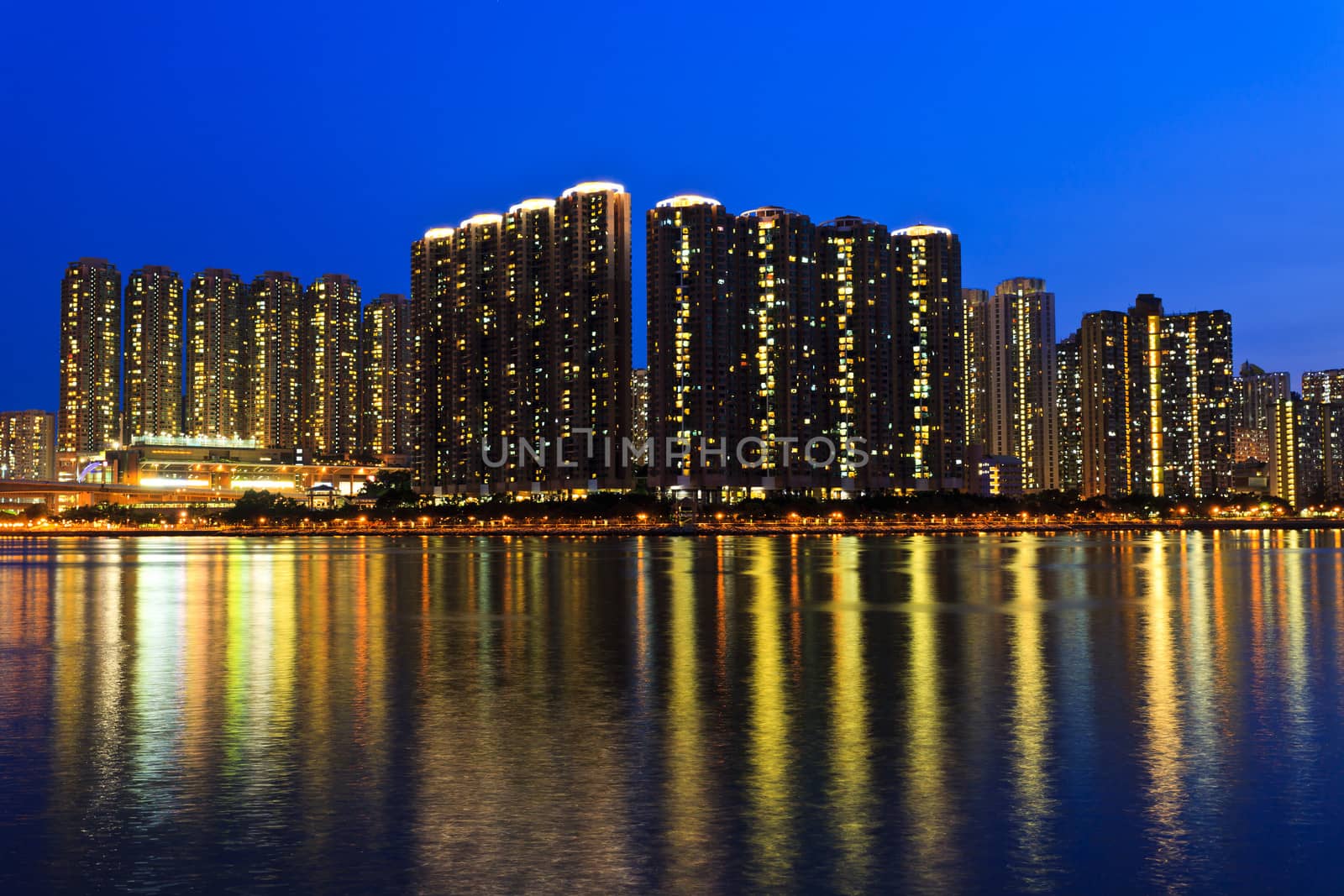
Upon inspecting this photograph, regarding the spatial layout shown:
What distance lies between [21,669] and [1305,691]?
81.7ft

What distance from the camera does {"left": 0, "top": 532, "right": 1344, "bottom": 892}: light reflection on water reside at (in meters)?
11.8

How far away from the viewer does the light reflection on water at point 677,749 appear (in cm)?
1179

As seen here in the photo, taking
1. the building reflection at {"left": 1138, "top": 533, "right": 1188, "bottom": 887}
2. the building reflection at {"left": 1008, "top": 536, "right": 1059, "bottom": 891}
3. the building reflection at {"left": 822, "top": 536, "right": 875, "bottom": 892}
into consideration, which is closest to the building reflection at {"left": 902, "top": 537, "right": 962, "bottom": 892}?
the building reflection at {"left": 822, "top": 536, "right": 875, "bottom": 892}

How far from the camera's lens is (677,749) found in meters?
17.2

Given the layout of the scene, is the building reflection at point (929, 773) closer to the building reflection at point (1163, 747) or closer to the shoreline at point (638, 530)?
the building reflection at point (1163, 747)

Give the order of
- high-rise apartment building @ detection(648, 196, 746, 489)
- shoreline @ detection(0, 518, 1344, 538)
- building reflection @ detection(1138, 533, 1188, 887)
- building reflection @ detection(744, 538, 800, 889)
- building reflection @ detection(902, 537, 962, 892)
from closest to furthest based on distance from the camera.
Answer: building reflection @ detection(902, 537, 962, 892) → building reflection @ detection(744, 538, 800, 889) → building reflection @ detection(1138, 533, 1188, 887) → shoreline @ detection(0, 518, 1344, 538) → high-rise apartment building @ detection(648, 196, 746, 489)

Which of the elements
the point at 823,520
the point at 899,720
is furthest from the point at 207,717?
the point at 823,520

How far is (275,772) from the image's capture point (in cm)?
1572

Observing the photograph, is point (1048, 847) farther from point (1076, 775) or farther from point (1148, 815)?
point (1076, 775)

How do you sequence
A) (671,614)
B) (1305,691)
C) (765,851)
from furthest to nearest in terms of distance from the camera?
(671,614), (1305,691), (765,851)

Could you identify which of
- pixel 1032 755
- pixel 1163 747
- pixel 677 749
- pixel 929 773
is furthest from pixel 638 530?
pixel 929 773

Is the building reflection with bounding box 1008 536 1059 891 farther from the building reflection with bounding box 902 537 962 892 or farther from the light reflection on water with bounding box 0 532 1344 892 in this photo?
the building reflection with bounding box 902 537 962 892

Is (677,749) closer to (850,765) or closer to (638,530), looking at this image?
(850,765)

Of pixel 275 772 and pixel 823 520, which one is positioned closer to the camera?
pixel 275 772
